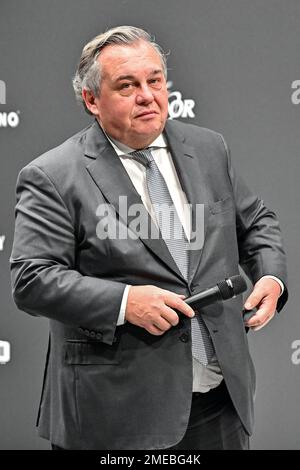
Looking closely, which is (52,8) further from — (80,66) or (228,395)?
(228,395)

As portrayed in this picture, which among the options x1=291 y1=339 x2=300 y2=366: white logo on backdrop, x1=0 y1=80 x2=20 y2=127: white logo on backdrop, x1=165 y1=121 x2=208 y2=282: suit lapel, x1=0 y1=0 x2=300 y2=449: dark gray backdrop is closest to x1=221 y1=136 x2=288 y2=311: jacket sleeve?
x1=165 y1=121 x2=208 y2=282: suit lapel

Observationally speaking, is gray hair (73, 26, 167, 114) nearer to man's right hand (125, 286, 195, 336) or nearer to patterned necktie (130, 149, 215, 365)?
patterned necktie (130, 149, 215, 365)

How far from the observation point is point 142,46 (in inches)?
74.7

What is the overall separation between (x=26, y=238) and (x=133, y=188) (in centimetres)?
29

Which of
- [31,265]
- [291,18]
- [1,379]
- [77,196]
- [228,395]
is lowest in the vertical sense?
[1,379]

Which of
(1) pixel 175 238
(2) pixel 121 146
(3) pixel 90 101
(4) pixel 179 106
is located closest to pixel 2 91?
(4) pixel 179 106

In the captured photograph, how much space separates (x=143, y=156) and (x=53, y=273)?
1.32 feet

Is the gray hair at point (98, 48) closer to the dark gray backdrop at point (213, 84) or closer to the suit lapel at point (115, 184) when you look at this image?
the suit lapel at point (115, 184)

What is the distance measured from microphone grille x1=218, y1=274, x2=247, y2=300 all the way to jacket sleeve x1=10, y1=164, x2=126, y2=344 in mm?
229

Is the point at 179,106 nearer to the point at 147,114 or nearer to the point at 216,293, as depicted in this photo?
the point at 147,114

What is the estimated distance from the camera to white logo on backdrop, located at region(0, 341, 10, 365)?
295 cm

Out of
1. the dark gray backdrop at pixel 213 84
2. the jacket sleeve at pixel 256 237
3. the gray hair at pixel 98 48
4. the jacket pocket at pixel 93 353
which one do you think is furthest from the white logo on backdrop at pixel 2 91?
the jacket pocket at pixel 93 353

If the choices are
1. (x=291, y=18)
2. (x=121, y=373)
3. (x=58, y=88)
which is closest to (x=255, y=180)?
(x=291, y=18)

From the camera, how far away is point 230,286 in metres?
1.75
